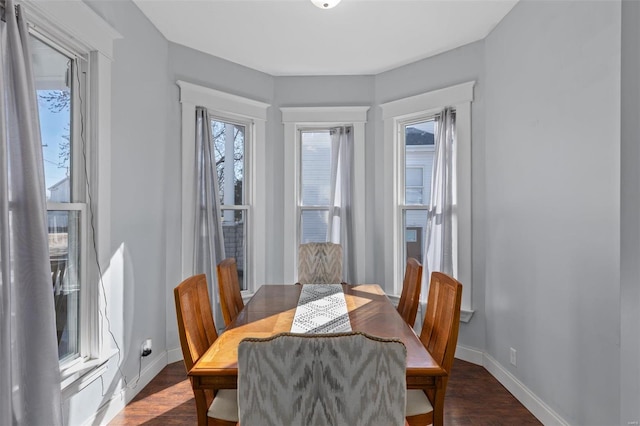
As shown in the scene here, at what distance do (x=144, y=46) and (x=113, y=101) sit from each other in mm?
696

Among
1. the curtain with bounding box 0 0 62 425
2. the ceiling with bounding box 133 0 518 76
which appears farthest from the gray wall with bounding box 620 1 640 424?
the curtain with bounding box 0 0 62 425

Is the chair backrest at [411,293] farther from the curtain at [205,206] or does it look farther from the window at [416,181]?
the curtain at [205,206]

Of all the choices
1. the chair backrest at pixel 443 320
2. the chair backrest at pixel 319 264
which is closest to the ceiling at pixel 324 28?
the chair backrest at pixel 319 264

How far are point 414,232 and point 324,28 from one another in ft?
6.91

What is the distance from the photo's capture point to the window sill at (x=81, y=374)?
6.50 ft

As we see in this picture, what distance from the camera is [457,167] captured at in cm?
346

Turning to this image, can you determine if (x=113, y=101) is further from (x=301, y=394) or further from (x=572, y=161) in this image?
(x=572, y=161)

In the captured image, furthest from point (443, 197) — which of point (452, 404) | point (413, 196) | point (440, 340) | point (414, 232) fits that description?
point (440, 340)

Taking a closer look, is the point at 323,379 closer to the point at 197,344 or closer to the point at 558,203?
the point at 197,344

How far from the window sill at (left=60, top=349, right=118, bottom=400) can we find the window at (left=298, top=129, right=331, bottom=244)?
90.2 inches

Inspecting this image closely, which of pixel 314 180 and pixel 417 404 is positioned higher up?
pixel 314 180

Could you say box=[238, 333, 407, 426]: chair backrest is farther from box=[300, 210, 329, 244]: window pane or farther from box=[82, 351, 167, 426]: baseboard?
box=[300, 210, 329, 244]: window pane

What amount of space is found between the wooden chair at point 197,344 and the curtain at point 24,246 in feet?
1.95

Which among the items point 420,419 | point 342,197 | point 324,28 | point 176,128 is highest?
point 324,28
